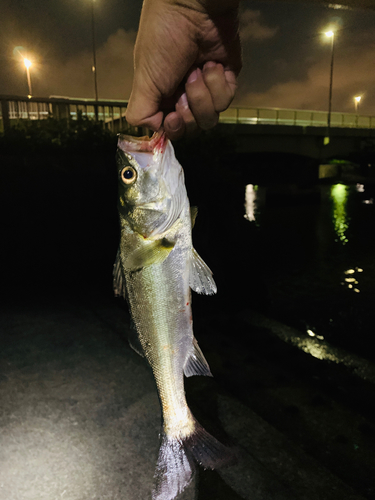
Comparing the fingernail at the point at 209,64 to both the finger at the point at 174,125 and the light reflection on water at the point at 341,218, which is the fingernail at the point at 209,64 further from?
the light reflection on water at the point at 341,218

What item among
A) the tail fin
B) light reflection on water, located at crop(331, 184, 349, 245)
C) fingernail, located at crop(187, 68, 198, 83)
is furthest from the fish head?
light reflection on water, located at crop(331, 184, 349, 245)

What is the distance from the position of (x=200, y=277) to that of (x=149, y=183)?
0.59 m

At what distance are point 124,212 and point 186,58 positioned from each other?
0.93 meters

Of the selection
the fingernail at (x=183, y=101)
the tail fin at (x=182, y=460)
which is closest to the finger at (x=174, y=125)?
the fingernail at (x=183, y=101)

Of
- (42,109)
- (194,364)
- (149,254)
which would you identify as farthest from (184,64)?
(42,109)

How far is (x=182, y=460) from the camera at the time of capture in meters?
2.15

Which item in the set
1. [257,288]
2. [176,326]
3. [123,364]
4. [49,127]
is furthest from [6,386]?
[49,127]

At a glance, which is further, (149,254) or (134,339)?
(134,339)

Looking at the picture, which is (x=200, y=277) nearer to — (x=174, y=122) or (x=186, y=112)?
(x=174, y=122)

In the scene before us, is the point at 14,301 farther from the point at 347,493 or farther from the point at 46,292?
the point at 347,493

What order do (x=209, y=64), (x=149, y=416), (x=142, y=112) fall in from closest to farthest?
(x=142, y=112)
(x=209, y=64)
(x=149, y=416)

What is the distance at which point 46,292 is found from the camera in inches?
299

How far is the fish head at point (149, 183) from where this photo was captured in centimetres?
209

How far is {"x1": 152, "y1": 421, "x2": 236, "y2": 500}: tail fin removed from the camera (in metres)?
2.12
